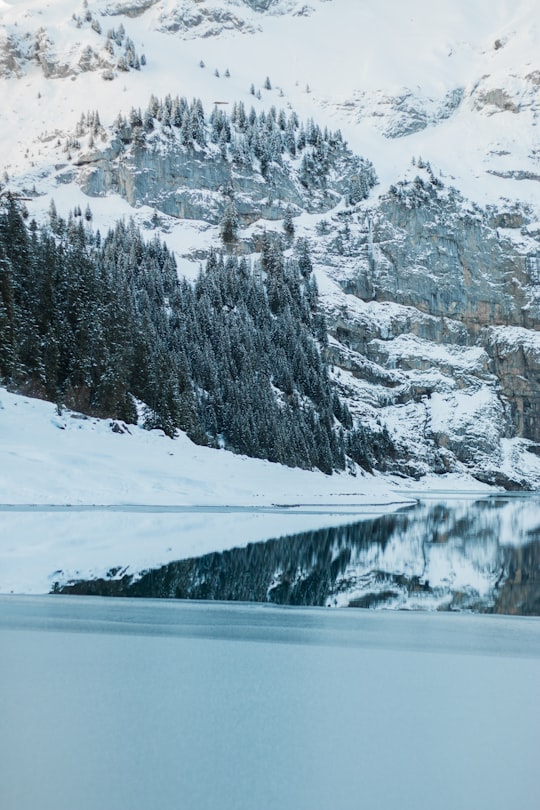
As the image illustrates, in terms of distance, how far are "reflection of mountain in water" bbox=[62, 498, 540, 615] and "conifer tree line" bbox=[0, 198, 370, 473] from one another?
75.8 ft

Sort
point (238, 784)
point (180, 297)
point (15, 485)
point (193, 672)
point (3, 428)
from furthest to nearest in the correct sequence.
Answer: point (180, 297), point (3, 428), point (15, 485), point (193, 672), point (238, 784)

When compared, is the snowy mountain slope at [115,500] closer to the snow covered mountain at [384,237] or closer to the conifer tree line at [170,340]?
the conifer tree line at [170,340]

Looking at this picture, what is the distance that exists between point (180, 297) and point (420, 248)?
95096mm

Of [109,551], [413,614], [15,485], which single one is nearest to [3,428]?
[15,485]

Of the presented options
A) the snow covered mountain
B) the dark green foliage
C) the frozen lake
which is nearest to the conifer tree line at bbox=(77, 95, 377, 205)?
the dark green foliage

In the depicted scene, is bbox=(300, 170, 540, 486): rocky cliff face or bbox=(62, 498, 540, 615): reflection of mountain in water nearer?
bbox=(62, 498, 540, 615): reflection of mountain in water

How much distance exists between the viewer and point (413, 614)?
14.3m

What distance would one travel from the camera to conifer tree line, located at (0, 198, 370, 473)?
153 feet

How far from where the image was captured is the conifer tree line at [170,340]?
46500mm

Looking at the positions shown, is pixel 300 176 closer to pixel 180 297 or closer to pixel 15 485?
pixel 180 297

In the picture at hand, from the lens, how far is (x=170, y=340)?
79.0 m

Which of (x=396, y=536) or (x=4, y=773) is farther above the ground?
(x=4, y=773)

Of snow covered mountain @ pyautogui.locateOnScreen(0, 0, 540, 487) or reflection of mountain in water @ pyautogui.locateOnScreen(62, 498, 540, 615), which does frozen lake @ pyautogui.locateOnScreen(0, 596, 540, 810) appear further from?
snow covered mountain @ pyautogui.locateOnScreen(0, 0, 540, 487)

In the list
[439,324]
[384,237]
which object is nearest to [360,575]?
[439,324]
